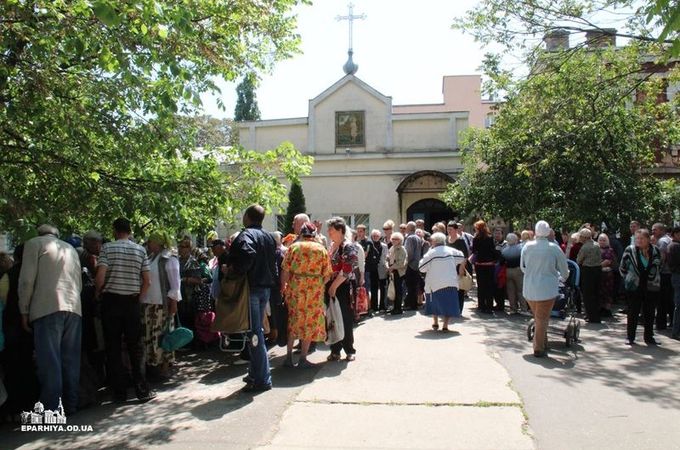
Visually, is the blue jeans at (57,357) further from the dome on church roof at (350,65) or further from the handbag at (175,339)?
the dome on church roof at (350,65)

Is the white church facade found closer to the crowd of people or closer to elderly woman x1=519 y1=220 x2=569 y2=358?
the crowd of people

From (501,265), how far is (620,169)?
18.4 feet

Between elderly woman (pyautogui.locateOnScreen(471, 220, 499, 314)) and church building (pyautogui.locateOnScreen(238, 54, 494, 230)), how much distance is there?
11.7 meters

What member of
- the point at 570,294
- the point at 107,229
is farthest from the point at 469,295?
the point at 107,229

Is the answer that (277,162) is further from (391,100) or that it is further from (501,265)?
(391,100)

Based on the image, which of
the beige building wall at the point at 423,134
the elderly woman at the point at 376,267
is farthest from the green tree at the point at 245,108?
the elderly woman at the point at 376,267

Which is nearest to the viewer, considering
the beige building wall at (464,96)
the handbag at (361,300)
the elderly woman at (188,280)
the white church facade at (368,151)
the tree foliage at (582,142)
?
the elderly woman at (188,280)

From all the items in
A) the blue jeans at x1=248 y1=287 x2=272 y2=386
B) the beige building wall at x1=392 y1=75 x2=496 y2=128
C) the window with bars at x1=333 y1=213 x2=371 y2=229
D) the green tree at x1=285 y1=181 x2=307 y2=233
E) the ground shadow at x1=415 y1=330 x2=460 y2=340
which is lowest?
the ground shadow at x1=415 y1=330 x2=460 y2=340

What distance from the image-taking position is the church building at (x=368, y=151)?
78.4 ft

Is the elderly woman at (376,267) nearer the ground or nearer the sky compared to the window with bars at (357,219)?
nearer the ground

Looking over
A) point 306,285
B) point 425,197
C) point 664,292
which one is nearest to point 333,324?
point 306,285

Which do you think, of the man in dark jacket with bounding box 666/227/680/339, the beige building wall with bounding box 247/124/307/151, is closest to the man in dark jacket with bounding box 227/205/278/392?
the man in dark jacket with bounding box 666/227/680/339

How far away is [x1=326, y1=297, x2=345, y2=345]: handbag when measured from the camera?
292 inches

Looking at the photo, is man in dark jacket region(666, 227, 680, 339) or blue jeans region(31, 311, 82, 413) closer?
blue jeans region(31, 311, 82, 413)
